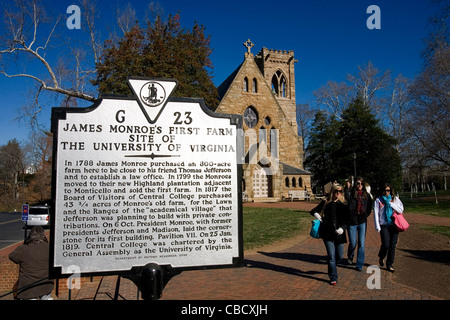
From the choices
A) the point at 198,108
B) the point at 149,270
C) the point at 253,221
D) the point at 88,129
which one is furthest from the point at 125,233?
the point at 253,221

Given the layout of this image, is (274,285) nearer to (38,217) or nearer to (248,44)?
(38,217)

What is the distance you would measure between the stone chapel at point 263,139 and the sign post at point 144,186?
84.6ft

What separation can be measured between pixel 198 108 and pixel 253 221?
1413 centimetres

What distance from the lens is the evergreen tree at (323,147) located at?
4181cm

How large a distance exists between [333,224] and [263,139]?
1038 inches

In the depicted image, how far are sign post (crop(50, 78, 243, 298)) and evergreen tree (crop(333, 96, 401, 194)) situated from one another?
3616 centimetres

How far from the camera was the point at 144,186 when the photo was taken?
3064 millimetres

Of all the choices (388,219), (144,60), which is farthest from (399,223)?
(144,60)

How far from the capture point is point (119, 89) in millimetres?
16344

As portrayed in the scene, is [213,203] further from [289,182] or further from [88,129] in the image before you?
[289,182]

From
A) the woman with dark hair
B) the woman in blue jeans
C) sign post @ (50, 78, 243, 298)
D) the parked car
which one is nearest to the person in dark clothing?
sign post @ (50, 78, 243, 298)

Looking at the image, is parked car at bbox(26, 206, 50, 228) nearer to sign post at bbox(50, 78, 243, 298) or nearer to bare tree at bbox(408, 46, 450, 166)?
sign post at bbox(50, 78, 243, 298)

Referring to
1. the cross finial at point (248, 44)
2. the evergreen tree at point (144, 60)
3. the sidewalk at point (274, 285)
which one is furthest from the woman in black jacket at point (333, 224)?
the cross finial at point (248, 44)

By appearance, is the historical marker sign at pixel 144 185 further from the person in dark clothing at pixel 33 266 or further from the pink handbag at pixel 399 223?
the pink handbag at pixel 399 223
